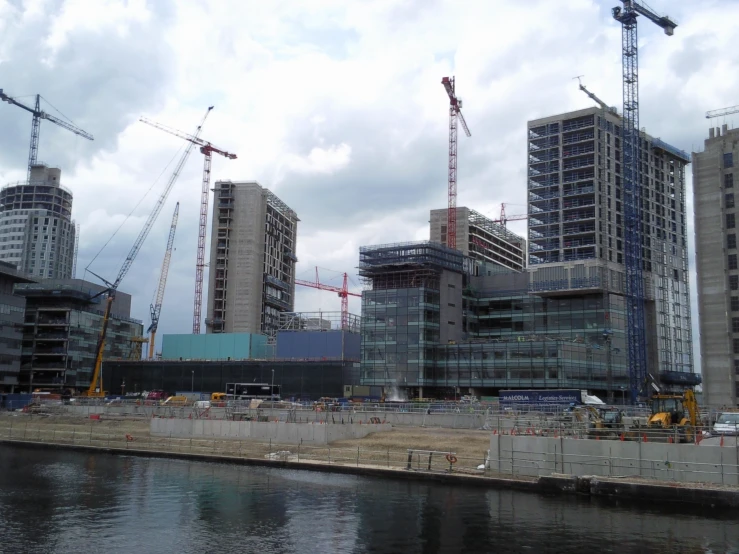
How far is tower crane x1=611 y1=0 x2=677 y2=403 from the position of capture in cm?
13362

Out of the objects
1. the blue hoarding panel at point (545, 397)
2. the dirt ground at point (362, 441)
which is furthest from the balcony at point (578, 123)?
the dirt ground at point (362, 441)

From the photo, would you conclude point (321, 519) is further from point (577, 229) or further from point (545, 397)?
point (577, 229)

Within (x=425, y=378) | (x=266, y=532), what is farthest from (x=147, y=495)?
(x=425, y=378)

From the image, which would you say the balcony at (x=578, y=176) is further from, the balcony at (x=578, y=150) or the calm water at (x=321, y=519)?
the calm water at (x=321, y=519)

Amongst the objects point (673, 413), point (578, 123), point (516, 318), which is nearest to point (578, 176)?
point (578, 123)

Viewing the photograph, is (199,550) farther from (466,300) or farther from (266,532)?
(466,300)

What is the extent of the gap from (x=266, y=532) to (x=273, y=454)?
86.6 ft

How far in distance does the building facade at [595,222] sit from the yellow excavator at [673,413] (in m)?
84.8

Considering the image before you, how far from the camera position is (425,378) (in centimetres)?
13475

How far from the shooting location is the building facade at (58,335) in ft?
558

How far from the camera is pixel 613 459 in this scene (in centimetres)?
4191

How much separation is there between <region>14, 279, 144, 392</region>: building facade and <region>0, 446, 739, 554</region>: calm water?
13130 cm

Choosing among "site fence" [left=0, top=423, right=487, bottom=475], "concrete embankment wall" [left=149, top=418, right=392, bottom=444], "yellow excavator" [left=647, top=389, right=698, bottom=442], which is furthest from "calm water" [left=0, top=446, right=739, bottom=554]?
"yellow excavator" [left=647, top=389, right=698, bottom=442]

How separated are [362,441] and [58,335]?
131379 millimetres
